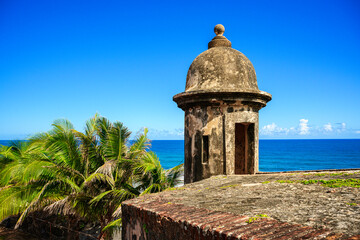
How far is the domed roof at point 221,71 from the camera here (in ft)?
21.9

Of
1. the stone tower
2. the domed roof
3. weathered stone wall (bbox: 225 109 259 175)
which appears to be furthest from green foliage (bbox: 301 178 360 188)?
the domed roof

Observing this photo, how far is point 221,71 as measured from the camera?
265 inches

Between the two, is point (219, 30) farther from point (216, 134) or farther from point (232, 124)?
point (216, 134)

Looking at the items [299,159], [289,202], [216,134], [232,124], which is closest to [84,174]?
[216,134]

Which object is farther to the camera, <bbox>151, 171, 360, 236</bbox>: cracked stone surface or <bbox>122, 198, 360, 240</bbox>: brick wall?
<bbox>151, 171, 360, 236</bbox>: cracked stone surface

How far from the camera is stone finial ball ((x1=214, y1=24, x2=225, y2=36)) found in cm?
745

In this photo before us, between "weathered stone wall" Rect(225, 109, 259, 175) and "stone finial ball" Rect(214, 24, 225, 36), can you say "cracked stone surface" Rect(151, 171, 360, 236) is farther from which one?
"stone finial ball" Rect(214, 24, 225, 36)

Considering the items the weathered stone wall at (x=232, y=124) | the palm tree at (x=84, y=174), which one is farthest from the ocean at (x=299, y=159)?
the weathered stone wall at (x=232, y=124)

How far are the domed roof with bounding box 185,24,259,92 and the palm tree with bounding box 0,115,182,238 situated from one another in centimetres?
269

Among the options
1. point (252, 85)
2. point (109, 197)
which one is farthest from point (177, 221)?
point (109, 197)

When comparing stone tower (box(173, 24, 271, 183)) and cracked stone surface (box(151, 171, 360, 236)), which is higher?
stone tower (box(173, 24, 271, 183))

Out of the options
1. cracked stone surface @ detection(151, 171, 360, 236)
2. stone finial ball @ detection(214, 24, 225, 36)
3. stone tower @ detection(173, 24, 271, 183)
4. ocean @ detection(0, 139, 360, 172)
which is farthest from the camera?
ocean @ detection(0, 139, 360, 172)

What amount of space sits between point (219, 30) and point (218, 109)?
2259 millimetres

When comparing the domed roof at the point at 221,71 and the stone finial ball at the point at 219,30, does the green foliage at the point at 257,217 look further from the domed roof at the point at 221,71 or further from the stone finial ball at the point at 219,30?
the stone finial ball at the point at 219,30
